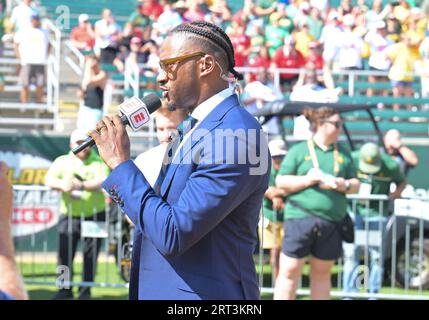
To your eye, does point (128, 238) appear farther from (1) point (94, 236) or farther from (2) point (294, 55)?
(2) point (294, 55)

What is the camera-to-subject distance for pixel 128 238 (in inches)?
374

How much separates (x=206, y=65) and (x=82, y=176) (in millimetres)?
6270

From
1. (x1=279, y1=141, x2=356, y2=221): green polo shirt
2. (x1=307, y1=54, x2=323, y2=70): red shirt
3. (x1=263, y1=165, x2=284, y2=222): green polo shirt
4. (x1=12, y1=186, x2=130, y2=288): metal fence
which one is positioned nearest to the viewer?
(x1=279, y1=141, x2=356, y2=221): green polo shirt

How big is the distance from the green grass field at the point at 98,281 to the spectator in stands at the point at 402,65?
5359 millimetres

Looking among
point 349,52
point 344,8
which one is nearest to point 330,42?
point 349,52

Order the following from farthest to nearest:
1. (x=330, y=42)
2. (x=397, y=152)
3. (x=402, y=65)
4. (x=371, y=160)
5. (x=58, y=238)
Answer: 1. (x=330, y=42)
2. (x=402, y=65)
3. (x=397, y=152)
4. (x=58, y=238)
5. (x=371, y=160)

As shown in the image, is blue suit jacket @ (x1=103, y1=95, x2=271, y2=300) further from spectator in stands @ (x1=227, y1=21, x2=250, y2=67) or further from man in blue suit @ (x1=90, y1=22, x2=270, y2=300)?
spectator in stands @ (x1=227, y1=21, x2=250, y2=67)

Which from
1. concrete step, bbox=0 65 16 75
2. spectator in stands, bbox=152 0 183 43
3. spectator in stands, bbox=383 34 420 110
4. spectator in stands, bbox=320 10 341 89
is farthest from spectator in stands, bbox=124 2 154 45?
spectator in stands, bbox=383 34 420 110

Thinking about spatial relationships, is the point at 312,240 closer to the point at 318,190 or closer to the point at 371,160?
the point at 318,190

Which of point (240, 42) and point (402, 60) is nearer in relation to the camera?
point (402, 60)

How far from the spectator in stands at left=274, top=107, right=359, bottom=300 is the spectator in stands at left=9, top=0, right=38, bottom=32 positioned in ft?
28.8

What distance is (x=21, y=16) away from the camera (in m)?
16.0

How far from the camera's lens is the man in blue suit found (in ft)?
10.7

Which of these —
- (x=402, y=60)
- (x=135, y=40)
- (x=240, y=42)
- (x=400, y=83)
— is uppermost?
(x=240, y=42)
